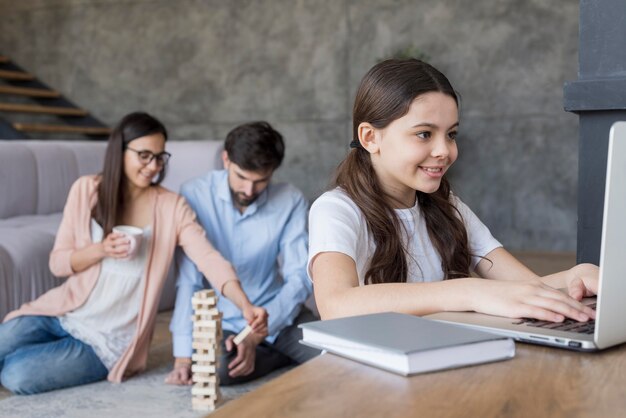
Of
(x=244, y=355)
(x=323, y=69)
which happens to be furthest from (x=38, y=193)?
(x=323, y=69)

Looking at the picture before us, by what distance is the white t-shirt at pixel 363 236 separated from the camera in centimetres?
137

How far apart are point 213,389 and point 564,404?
1975mm

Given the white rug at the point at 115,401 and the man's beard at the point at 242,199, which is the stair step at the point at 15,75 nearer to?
the man's beard at the point at 242,199

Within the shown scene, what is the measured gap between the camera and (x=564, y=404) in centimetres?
78

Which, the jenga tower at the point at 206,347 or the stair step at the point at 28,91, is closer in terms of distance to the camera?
the jenga tower at the point at 206,347

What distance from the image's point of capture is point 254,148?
2963 mm

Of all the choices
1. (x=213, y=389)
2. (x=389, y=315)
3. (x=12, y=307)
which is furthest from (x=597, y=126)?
(x=12, y=307)

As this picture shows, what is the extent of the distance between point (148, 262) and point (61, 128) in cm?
419

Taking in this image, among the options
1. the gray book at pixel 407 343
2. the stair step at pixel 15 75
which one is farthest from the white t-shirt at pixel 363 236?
the stair step at pixel 15 75

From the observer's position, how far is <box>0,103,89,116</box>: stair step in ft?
22.1

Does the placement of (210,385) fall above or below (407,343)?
below

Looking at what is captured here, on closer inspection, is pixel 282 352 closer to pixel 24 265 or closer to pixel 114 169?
pixel 114 169

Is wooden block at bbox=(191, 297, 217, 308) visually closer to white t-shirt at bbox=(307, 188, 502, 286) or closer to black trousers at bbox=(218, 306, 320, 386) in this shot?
black trousers at bbox=(218, 306, 320, 386)

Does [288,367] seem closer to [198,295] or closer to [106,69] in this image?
[198,295]
